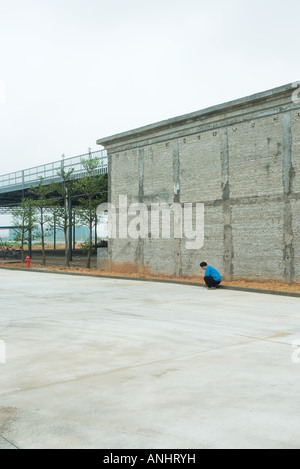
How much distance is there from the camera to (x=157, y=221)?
22.1 m

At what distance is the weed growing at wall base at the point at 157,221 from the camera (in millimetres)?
20359

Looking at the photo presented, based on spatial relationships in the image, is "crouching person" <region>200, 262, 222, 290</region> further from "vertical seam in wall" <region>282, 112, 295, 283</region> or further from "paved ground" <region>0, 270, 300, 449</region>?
"paved ground" <region>0, 270, 300, 449</region>

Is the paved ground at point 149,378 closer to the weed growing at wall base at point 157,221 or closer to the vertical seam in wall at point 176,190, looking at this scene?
the weed growing at wall base at point 157,221

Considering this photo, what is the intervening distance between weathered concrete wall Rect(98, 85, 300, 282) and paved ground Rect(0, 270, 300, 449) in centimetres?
646

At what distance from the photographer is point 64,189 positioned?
30.5 m

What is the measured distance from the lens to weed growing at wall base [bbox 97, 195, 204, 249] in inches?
802

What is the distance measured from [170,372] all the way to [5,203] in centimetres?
4661

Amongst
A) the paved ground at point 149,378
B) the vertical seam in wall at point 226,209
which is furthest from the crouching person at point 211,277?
the paved ground at point 149,378

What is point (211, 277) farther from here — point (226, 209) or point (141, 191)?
point (141, 191)

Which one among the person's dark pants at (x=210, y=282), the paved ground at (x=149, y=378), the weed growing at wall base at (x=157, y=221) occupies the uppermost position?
the weed growing at wall base at (x=157, y=221)

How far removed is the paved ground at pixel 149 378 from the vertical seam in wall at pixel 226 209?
24.8 ft

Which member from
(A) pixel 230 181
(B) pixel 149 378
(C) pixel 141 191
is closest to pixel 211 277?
(A) pixel 230 181
